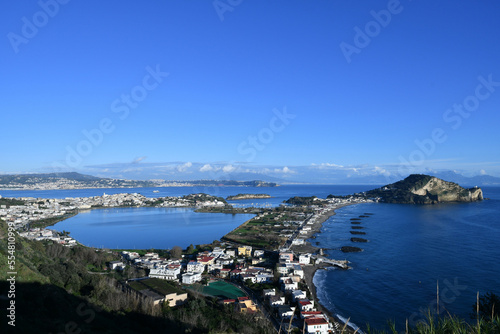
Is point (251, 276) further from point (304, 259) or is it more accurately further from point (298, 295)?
point (304, 259)

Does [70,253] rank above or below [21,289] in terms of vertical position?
below

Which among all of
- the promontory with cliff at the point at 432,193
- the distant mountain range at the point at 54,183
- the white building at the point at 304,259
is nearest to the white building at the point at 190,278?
the white building at the point at 304,259

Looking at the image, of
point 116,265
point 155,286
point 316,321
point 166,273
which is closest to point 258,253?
point 166,273

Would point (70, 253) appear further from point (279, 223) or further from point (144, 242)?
point (279, 223)

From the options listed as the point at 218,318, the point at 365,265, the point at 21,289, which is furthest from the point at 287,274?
the point at 21,289

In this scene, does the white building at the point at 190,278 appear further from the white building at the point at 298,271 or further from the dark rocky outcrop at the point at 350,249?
the dark rocky outcrop at the point at 350,249

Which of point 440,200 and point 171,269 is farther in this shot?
point 440,200

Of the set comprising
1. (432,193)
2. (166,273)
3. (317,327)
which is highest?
(432,193)
